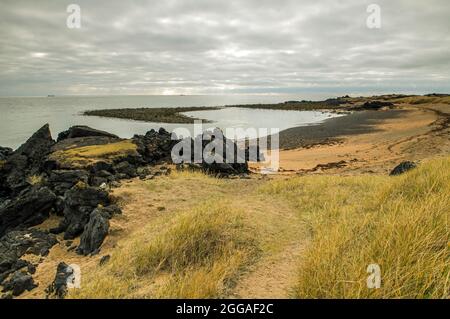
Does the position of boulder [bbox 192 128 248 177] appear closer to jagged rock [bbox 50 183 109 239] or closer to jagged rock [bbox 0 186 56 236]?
jagged rock [bbox 50 183 109 239]

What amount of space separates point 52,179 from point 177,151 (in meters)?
7.69

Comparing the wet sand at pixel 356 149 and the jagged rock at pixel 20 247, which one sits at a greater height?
the wet sand at pixel 356 149

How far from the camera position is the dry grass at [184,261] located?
17.3 feet

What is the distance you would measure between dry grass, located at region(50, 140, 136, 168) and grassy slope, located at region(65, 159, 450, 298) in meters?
9.04

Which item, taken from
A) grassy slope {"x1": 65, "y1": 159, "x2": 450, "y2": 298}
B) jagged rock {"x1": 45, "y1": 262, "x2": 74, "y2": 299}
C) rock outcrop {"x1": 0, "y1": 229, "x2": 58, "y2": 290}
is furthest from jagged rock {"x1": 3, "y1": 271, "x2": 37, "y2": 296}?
grassy slope {"x1": 65, "y1": 159, "x2": 450, "y2": 298}

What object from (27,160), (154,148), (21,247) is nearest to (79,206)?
(21,247)

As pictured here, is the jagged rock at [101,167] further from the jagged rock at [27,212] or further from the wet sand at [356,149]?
the wet sand at [356,149]

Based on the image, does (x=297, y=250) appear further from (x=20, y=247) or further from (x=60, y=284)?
(x=20, y=247)

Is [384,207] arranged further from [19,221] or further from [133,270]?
[19,221]

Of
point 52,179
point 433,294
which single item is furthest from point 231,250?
point 52,179

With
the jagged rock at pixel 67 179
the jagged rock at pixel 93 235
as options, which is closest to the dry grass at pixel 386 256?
the jagged rock at pixel 93 235

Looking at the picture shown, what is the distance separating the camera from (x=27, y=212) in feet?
37.6

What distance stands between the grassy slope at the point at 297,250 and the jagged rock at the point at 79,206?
222 centimetres

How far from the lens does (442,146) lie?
2477cm
